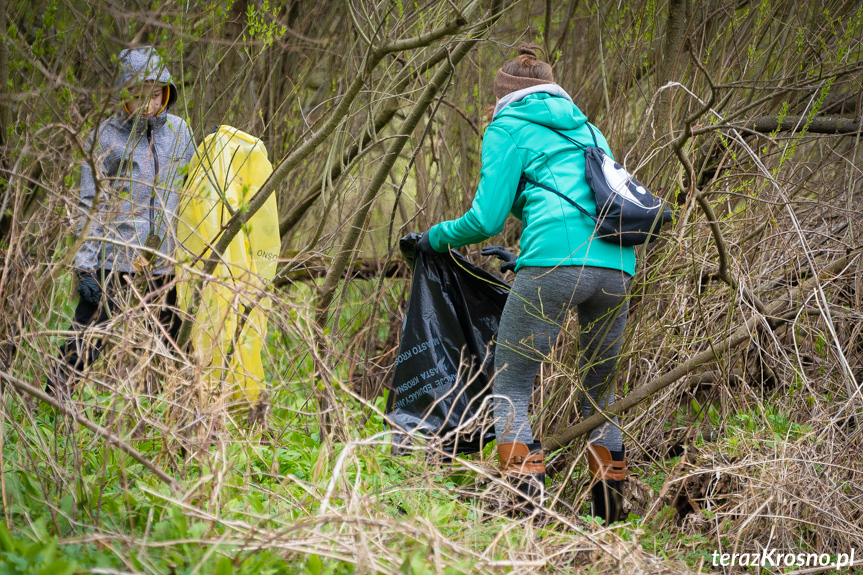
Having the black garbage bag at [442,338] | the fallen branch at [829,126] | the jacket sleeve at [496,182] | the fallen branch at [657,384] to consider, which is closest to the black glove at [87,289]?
the black garbage bag at [442,338]

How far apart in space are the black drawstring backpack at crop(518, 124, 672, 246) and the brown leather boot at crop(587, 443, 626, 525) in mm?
829

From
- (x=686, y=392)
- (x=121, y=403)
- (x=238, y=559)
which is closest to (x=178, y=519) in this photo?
(x=238, y=559)

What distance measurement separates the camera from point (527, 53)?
9.46 ft

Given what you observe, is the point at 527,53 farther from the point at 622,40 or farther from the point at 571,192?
the point at 622,40

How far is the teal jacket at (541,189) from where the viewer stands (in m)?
2.60

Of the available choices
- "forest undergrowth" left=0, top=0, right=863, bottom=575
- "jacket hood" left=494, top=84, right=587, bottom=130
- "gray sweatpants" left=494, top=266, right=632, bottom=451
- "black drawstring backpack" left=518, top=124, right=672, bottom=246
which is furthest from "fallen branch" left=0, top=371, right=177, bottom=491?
"jacket hood" left=494, top=84, right=587, bottom=130

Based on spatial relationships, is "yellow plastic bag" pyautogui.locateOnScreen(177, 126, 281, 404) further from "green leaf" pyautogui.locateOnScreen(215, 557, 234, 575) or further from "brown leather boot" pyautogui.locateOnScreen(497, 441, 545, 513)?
"green leaf" pyautogui.locateOnScreen(215, 557, 234, 575)

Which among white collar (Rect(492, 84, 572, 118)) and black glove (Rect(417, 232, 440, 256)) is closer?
white collar (Rect(492, 84, 572, 118))

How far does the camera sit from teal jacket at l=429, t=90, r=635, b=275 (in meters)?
2.60

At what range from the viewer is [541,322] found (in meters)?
2.68

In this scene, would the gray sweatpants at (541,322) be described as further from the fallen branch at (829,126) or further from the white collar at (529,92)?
the fallen branch at (829,126)

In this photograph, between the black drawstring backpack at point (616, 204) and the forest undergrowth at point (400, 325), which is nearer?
the forest undergrowth at point (400, 325)

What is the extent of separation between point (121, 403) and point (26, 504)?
63 centimetres

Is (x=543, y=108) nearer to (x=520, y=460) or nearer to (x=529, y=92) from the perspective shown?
(x=529, y=92)
